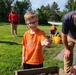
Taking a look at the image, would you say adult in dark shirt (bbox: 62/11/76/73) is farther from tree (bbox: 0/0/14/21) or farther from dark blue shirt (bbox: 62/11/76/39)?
tree (bbox: 0/0/14/21)

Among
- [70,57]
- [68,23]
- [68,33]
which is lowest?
[70,57]

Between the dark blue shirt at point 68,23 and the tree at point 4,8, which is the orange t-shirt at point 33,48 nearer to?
the dark blue shirt at point 68,23

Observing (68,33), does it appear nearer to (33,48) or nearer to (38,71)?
(33,48)

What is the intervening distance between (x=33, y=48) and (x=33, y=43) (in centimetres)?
10

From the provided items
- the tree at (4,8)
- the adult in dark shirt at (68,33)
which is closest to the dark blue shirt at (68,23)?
the adult in dark shirt at (68,33)

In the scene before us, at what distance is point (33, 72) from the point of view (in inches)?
179

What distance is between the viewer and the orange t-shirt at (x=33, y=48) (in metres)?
4.88

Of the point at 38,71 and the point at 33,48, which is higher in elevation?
the point at 33,48

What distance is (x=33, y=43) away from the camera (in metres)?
4.93

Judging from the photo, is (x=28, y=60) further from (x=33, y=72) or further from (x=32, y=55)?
(x=33, y=72)

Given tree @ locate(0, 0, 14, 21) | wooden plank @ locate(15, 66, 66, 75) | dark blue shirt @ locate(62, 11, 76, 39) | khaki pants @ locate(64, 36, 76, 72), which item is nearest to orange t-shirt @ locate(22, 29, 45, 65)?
wooden plank @ locate(15, 66, 66, 75)

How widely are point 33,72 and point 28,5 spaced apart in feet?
224

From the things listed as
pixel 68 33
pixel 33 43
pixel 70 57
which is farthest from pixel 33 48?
pixel 70 57

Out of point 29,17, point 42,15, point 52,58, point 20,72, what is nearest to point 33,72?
point 20,72
